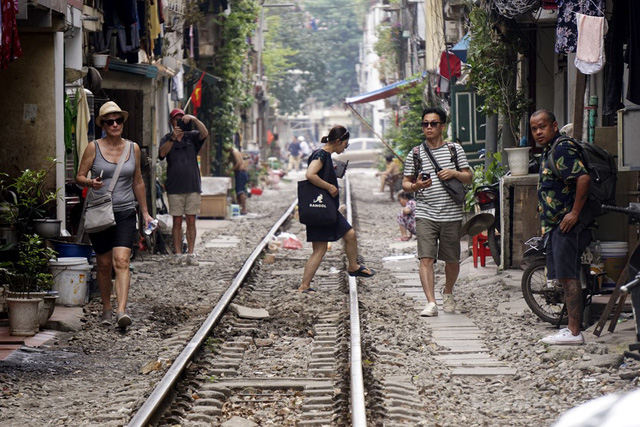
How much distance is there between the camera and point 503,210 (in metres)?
12.2

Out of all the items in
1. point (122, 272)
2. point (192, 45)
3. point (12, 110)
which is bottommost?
point (122, 272)

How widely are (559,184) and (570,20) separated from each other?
2.43m

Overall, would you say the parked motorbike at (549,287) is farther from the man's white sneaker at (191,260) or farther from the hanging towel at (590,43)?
the man's white sneaker at (191,260)

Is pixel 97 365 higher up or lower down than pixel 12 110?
lower down

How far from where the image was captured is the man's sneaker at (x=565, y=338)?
8.21 m

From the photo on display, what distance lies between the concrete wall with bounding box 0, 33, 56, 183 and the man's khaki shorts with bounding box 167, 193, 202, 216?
401cm

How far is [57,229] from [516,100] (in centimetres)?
729

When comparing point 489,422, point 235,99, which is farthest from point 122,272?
point 235,99

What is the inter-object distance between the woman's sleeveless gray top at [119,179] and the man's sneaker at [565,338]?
397 cm

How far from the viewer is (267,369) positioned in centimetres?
799

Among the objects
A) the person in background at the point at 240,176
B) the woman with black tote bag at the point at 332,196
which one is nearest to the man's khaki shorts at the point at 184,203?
the woman with black tote bag at the point at 332,196

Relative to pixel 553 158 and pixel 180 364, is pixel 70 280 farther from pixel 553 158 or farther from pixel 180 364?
pixel 553 158

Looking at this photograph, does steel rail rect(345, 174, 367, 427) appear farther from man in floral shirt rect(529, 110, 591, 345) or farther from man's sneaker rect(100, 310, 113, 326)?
man's sneaker rect(100, 310, 113, 326)

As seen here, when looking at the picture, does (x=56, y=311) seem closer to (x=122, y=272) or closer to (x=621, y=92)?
(x=122, y=272)
